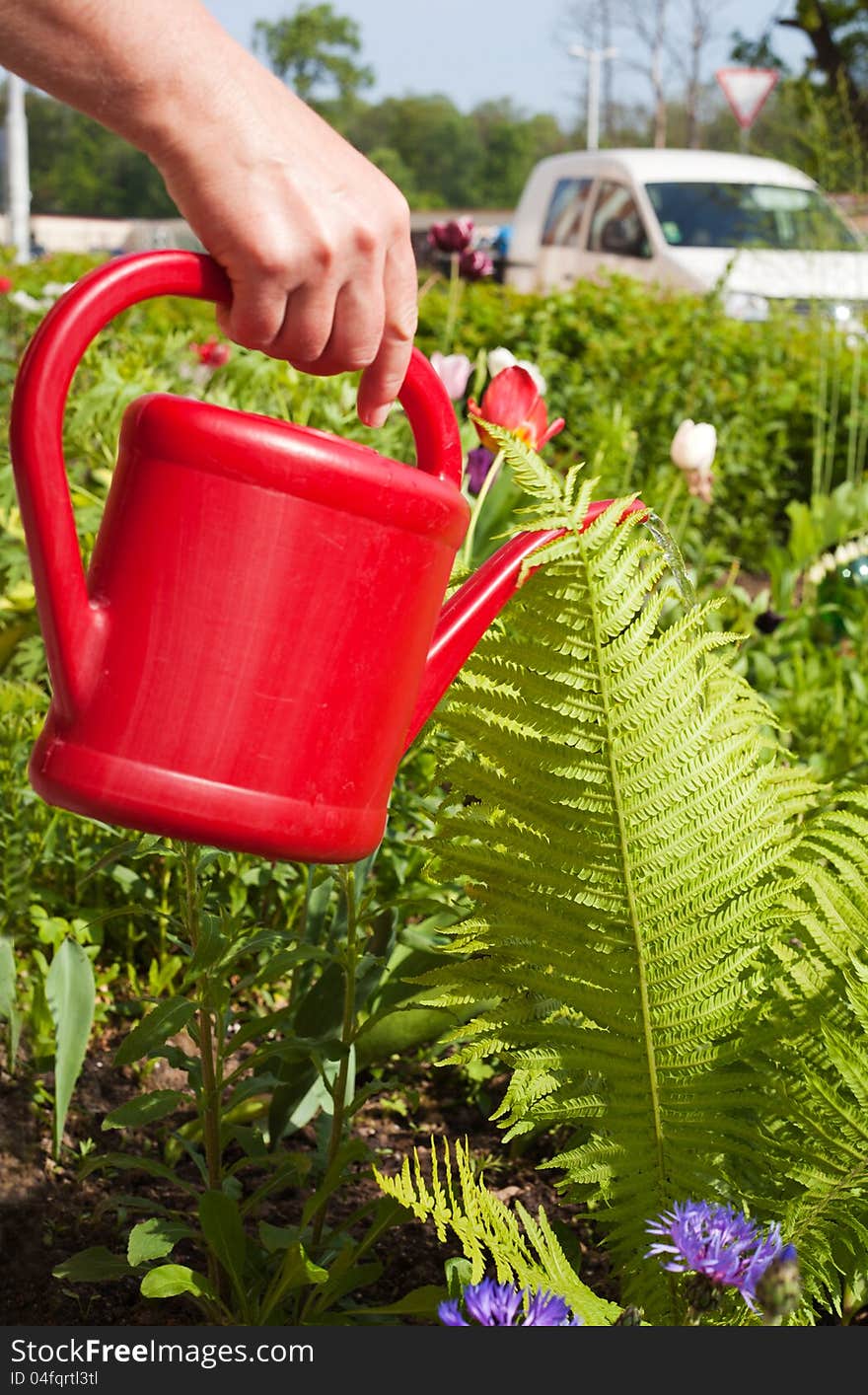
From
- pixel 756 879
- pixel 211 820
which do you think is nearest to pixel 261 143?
pixel 211 820

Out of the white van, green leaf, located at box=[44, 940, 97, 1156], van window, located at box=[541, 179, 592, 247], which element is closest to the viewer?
green leaf, located at box=[44, 940, 97, 1156]

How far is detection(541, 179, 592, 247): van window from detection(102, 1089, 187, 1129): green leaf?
10.3 m

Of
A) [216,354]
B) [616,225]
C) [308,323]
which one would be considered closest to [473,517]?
[308,323]

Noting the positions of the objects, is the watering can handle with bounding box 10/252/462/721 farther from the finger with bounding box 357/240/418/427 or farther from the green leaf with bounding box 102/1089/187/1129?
the green leaf with bounding box 102/1089/187/1129

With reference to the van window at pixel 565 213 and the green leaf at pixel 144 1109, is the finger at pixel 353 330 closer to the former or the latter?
the green leaf at pixel 144 1109

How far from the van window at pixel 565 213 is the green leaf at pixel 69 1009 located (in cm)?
1014

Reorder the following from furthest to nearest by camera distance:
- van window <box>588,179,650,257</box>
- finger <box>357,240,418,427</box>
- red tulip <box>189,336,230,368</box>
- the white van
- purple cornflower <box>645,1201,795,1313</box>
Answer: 1. van window <box>588,179,650,257</box>
2. the white van
3. red tulip <box>189,336,230,368</box>
4. finger <box>357,240,418,427</box>
5. purple cornflower <box>645,1201,795,1313</box>

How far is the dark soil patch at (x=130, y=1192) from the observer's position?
4.97 ft

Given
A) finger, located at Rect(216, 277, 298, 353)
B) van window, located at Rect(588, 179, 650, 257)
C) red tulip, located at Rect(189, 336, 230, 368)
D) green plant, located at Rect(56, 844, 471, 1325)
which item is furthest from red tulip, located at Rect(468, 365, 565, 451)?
van window, located at Rect(588, 179, 650, 257)

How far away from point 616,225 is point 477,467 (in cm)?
831

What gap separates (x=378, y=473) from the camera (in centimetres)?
91

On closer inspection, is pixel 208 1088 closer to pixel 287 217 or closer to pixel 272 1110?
pixel 272 1110

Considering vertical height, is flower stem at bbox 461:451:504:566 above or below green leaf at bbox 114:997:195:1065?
above

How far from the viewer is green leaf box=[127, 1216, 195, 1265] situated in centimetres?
129
